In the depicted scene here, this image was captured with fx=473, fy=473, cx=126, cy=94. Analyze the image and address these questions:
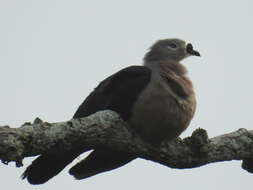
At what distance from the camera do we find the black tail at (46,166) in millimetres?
4426

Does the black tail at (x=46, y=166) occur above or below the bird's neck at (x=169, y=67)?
below

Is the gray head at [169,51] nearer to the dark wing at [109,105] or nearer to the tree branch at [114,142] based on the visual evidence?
the dark wing at [109,105]

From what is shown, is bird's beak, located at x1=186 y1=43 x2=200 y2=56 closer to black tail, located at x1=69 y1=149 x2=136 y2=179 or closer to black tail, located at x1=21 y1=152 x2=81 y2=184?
black tail, located at x1=69 y1=149 x2=136 y2=179

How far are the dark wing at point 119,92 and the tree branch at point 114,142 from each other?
34cm

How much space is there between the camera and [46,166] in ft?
14.7

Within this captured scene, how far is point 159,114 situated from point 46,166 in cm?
123

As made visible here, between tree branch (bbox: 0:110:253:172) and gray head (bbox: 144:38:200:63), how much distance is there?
1.68m

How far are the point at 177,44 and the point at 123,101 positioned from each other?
7.13 feet

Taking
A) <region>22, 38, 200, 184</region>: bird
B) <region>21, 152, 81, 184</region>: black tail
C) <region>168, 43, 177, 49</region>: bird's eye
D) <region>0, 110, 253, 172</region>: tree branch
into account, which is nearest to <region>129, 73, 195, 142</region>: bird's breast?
<region>22, 38, 200, 184</region>: bird

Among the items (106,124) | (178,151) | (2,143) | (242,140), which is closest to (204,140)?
(178,151)

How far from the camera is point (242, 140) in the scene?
511 centimetres

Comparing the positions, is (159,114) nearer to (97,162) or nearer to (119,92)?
(119,92)

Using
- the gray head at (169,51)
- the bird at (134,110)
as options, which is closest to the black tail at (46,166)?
the bird at (134,110)

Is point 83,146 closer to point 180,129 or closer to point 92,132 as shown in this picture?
point 92,132
